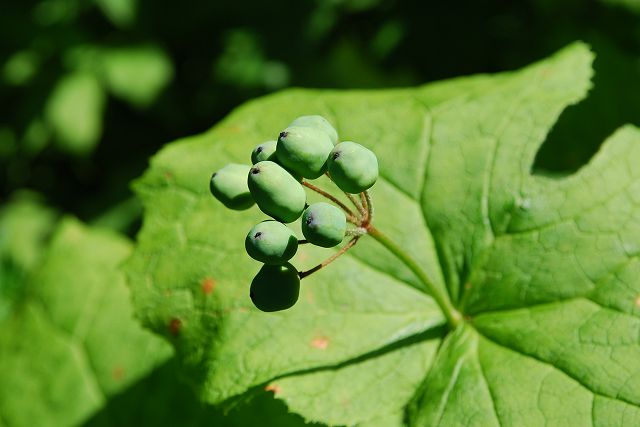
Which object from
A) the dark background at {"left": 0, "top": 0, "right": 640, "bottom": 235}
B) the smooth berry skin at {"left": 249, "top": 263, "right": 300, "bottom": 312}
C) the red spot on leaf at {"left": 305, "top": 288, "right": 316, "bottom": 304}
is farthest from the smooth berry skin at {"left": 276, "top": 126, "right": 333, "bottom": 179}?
the dark background at {"left": 0, "top": 0, "right": 640, "bottom": 235}

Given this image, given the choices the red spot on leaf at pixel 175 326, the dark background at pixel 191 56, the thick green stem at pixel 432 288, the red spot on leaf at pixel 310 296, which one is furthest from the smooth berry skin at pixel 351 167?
the dark background at pixel 191 56

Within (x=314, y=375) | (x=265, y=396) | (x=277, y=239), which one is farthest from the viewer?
(x=265, y=396)

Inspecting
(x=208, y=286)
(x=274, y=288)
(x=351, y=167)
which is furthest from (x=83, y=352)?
(x=351, y=167)

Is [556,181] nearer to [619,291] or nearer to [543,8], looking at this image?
[619,291]

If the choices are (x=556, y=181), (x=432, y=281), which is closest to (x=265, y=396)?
(x=432, y=281)

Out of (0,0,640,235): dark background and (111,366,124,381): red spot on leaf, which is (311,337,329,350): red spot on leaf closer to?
(111,366,124,381): red spot on leaf

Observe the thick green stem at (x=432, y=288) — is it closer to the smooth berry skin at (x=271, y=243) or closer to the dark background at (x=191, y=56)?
the smooth berry skin at (x=271, y=243)
